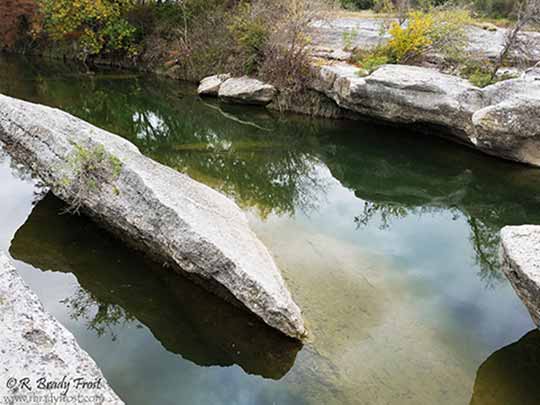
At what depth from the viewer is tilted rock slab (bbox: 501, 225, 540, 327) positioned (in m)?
3.32

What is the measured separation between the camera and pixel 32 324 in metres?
2.45

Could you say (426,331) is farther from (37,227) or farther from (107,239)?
(37,227)

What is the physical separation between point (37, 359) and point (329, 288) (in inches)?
120

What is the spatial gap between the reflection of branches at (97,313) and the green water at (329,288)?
0.05 feet

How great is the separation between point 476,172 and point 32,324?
27.4 feet

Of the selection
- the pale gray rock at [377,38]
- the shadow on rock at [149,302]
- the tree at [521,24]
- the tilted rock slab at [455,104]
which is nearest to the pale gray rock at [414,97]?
the tilted rock slab at [455,104]

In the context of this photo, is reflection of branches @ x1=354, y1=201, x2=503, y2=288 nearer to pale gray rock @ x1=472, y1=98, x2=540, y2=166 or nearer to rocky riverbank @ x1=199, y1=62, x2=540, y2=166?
pale gray rock @ x1=472, y1=98, x2=540, y2=166

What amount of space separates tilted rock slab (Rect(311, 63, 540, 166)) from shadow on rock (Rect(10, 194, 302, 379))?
6761mm

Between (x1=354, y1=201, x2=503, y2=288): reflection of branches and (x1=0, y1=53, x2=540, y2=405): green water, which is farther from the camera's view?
(x1=354, y1=201, x2=503, y2=288): reflection of branches

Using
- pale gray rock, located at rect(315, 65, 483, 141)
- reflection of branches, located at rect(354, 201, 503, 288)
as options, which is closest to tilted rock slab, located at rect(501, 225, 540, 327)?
reflection of branches, located at rect(354, 201, 503, 288)

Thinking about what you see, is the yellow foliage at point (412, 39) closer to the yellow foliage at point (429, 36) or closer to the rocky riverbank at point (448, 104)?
the yellow foliage at point (429, 36)

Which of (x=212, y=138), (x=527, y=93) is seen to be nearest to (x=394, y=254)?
(x=527, y=93)

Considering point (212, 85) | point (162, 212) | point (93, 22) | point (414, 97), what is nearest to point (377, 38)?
point (414, 97)

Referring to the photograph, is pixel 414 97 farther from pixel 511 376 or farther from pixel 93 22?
pixel 93 22
